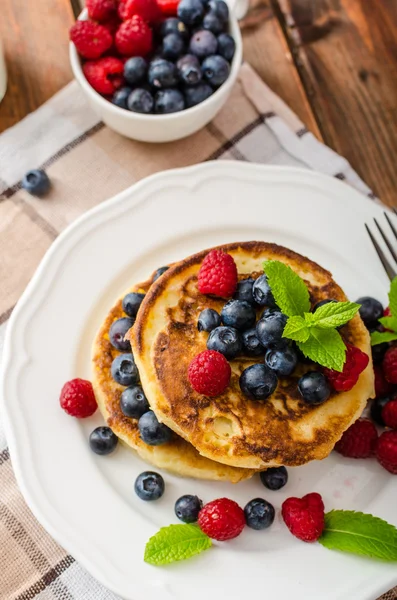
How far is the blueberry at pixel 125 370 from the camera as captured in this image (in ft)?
7.64

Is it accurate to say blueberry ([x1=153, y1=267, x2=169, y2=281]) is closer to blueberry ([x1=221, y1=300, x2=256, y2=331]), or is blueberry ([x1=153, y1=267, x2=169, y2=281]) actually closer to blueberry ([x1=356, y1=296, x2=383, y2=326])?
blueberry ([x1=221, y1=300, x2=256, y2=331])

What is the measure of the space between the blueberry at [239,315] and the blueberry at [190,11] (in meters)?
1.20

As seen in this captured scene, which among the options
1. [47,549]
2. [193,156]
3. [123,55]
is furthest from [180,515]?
[123,55]

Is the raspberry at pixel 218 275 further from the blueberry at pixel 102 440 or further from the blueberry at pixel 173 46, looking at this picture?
the blueberry at pixel 173 46

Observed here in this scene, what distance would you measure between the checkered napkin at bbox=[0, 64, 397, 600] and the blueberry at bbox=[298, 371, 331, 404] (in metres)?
1.09

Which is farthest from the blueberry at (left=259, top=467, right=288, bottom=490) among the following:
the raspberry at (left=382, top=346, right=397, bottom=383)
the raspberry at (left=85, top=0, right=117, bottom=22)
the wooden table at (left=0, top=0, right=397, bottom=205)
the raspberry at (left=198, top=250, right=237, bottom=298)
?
the raspberry at (left=85, top=0, right=117, bottom=22)

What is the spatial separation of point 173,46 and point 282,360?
1.32m

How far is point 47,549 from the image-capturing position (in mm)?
2355

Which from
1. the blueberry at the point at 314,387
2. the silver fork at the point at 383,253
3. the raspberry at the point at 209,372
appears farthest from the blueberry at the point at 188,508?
the silver fork at the point at 383,253

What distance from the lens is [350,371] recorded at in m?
2.16

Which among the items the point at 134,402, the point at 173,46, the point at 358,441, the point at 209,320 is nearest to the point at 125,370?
the point at 134,402

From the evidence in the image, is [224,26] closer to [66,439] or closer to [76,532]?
[66,439]

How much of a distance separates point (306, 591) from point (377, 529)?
0.30 metres

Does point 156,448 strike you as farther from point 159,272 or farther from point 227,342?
point 159,272
